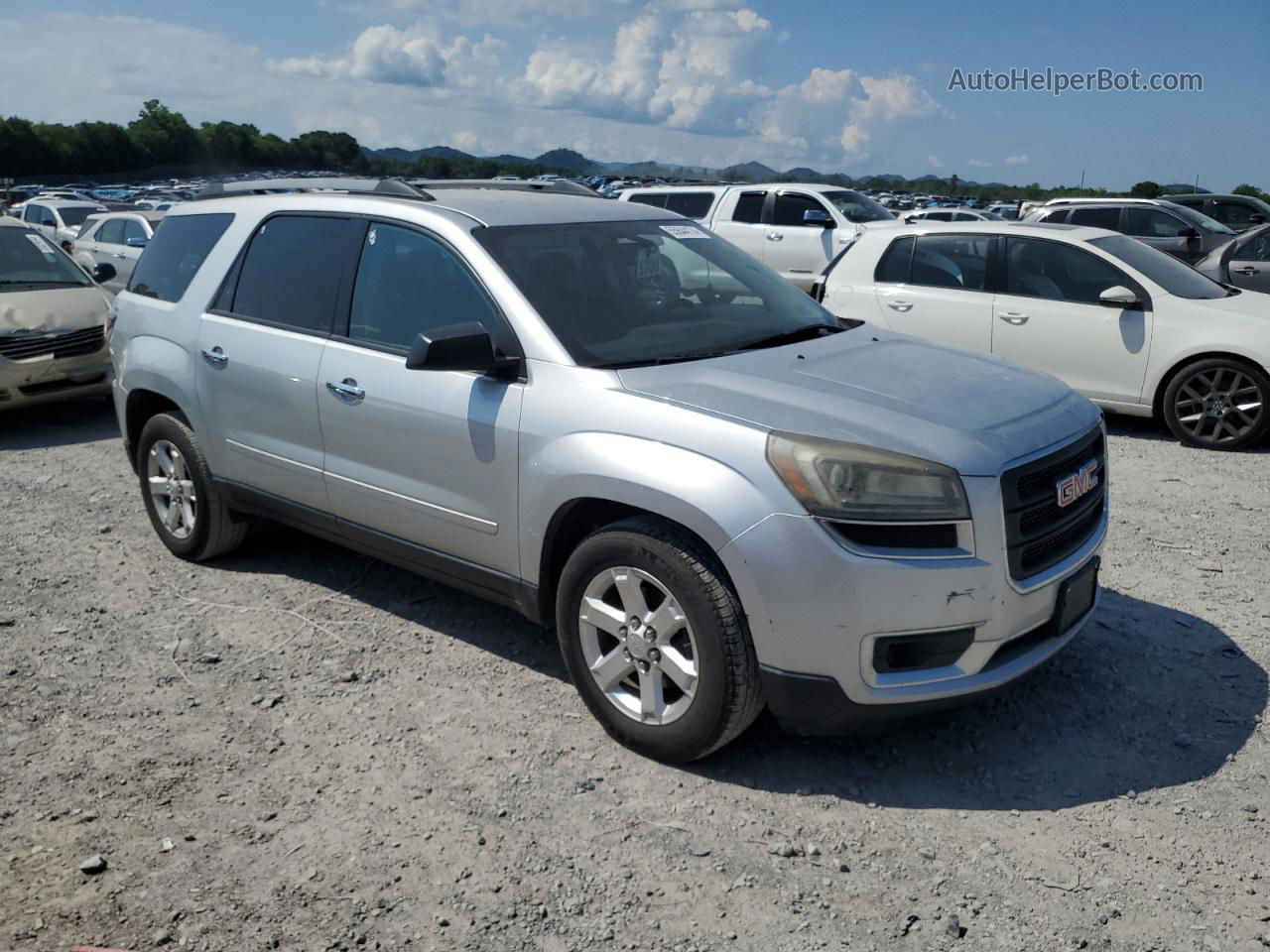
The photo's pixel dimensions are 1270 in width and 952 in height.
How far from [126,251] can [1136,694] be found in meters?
14.3

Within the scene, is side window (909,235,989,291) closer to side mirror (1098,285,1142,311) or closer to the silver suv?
side mirror (1098,285,1142,311)

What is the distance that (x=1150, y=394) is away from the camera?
8328 millimetres

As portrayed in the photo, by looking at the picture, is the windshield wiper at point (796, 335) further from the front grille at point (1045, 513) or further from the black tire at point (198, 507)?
the black tire at point (198, 507)

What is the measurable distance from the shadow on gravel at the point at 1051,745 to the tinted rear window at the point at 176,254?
357cm

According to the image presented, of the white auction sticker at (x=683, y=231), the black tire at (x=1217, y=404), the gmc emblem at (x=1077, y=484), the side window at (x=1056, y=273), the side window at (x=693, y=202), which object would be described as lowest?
the black tire at (x=1217, y=404)

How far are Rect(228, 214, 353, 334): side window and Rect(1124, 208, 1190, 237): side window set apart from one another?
15.2 meters

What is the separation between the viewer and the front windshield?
16.9 metres

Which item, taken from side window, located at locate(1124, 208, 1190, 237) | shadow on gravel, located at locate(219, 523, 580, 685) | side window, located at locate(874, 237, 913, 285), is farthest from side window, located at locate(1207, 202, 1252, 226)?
shadow on gravel, located at locate(219, 523, 580, 685)

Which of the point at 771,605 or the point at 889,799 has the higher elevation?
the point at 771,605

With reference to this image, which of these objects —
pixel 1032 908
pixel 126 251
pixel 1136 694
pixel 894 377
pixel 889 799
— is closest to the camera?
pixel 1032 908

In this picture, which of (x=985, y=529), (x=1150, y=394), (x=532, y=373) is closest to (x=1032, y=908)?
(x=985, y=529)

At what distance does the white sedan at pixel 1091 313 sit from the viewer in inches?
318

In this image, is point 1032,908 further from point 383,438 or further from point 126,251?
point 126,251

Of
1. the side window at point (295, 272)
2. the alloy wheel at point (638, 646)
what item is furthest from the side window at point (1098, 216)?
the alloy wheel at point (638, 646)
